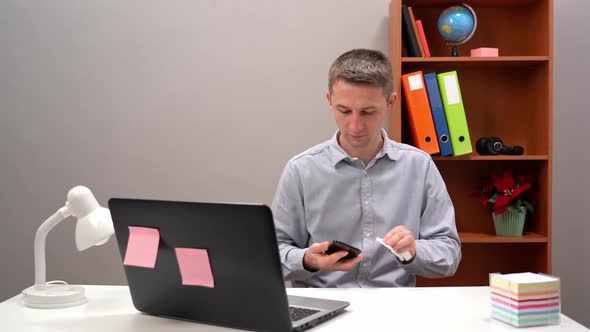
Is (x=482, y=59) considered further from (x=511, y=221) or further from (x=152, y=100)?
(x=152, y=100)

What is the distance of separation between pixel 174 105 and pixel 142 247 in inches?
67.3

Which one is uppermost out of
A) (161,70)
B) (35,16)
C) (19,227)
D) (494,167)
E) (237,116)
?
(35,16)

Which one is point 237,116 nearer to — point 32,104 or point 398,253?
point 32,104

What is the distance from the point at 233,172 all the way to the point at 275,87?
45 centimetres

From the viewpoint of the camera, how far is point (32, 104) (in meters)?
2.92

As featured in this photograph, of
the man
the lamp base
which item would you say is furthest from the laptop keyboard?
the lamp base

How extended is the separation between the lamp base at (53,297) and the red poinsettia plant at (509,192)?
182 cm

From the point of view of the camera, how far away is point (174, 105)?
9.48 ft

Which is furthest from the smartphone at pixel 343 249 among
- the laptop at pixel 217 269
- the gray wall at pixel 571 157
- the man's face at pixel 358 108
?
the gray wall at pixel 571 157

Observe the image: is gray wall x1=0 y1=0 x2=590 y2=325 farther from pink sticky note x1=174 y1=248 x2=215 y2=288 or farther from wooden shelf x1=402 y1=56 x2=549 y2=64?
pink sticky note x1=174 y1=248 x2=215 y2=288

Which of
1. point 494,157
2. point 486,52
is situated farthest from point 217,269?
point 486,52

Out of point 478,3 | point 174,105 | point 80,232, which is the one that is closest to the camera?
point 80,232

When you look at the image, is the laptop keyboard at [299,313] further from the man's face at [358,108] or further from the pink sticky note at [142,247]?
the man's face at [358,108]

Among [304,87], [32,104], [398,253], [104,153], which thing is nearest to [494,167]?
[304,87]
